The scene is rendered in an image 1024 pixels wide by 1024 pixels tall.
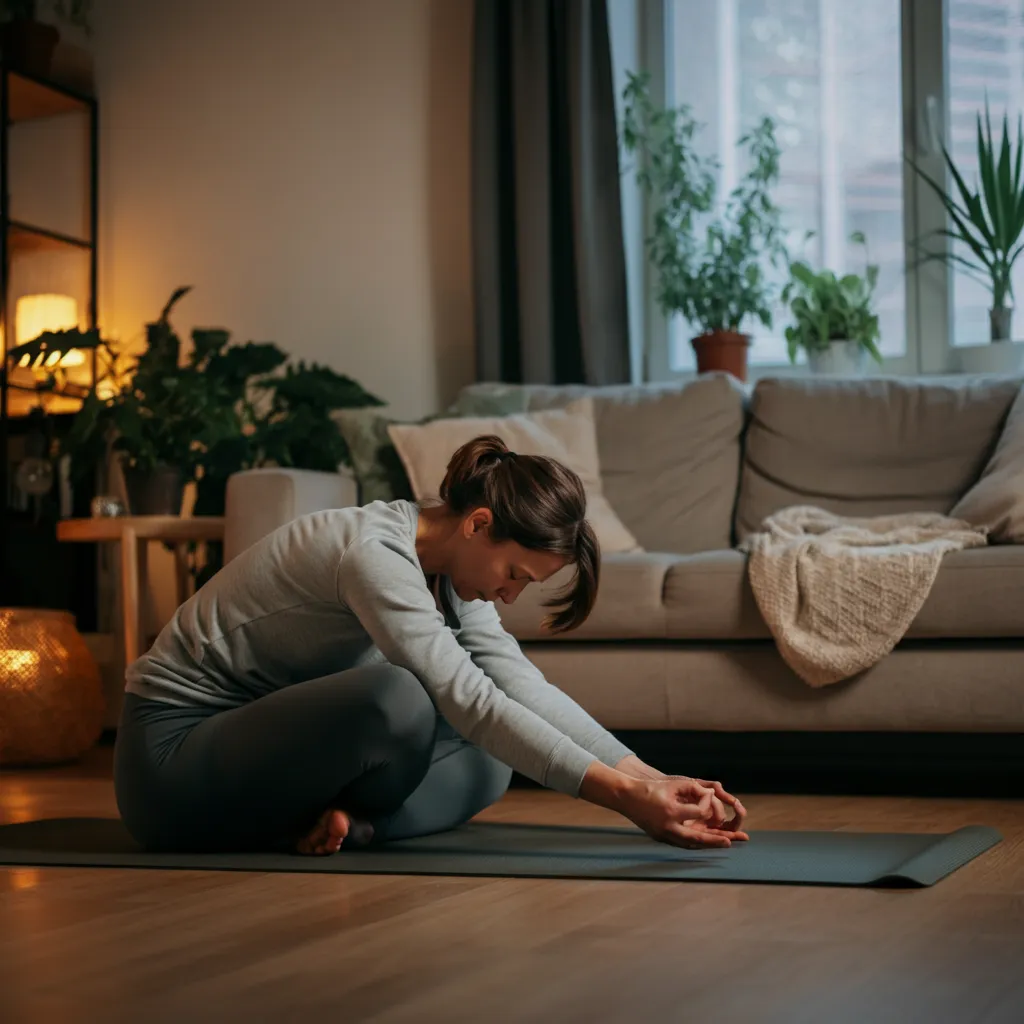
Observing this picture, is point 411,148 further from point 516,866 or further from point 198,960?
point 198,960

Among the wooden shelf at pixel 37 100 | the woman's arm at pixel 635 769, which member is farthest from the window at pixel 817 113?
the woman's arm at pixel 635 769

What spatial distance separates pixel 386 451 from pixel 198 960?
2.29 meters

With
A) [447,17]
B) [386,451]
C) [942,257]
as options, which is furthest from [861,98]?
[386,451]

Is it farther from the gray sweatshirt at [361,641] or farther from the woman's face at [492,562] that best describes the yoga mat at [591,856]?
the woman's face at [492,562]

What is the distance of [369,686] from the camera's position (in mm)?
1799

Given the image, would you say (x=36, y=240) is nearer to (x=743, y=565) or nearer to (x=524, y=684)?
(x=743, y=565)

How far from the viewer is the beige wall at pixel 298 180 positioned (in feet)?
14.7

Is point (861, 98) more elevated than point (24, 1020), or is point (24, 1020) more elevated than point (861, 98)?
point (861, 98)

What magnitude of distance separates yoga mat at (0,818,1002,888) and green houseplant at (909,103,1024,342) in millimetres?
2124

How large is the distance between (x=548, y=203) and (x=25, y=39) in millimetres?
1666

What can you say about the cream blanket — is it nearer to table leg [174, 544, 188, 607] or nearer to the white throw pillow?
the white throw pillow

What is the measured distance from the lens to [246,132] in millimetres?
4668

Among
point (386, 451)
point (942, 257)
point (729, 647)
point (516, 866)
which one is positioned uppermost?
point (942, 257)

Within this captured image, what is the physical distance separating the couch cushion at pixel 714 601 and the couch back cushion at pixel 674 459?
1.81ft
